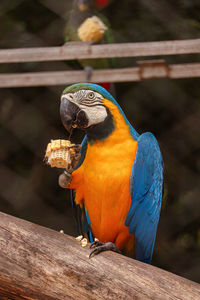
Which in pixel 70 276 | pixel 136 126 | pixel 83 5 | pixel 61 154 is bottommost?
pixel 136 126

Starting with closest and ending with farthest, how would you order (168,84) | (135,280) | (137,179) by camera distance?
1. (135,280)
2. (137,179)
3. (168,84)

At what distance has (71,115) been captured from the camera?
0.88 m

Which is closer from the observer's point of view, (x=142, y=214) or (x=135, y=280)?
(x=135, y=280)

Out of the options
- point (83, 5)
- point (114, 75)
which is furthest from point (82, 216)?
point (83, 5)

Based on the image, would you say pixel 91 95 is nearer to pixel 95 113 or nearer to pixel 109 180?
pixel 95 113

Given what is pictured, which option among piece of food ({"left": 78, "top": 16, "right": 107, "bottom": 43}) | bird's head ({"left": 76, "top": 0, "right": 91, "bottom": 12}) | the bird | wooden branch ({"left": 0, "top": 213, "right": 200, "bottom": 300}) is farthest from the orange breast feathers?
bird's head ({"left": 76, "top": 0, "right": 91, "bottom": 12})

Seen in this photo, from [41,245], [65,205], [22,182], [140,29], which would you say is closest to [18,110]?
[22,182]

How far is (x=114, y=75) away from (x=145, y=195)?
397 millimetres

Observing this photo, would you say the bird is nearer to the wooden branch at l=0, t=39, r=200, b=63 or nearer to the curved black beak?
the curved black beak

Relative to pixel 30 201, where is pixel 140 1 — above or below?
above

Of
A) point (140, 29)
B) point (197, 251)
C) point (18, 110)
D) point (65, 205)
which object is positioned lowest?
point (197, 251)

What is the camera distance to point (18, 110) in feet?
5.24

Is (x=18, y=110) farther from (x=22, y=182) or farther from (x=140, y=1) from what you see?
(x=140, y=1)

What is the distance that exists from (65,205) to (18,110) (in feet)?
1.21
